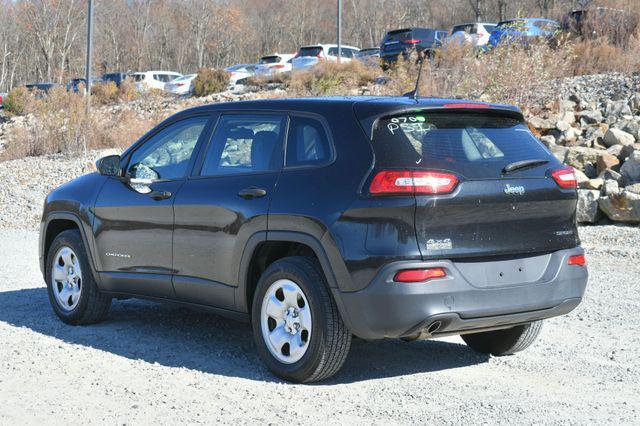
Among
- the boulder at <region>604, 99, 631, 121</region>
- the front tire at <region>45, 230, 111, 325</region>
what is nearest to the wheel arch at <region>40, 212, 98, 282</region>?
the front tire at <region>45, 230, 111, 325</region>

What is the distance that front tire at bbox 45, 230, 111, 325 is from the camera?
24.1ft

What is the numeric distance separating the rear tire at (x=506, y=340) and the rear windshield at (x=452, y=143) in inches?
48.1

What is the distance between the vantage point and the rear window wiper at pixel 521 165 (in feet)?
18.3

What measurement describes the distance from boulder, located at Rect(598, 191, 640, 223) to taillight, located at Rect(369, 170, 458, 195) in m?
7.81

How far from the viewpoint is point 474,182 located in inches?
212

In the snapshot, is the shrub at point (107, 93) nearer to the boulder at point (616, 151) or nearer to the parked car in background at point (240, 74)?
the parked car in background at point (240, 74)

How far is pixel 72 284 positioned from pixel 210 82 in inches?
1405

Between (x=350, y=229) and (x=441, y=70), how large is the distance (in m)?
16.3

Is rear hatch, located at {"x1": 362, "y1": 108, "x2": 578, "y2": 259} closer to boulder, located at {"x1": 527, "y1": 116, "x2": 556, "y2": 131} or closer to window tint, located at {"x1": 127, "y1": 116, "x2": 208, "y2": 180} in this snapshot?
window tint, located at {"x1": 127, "y1": 116, "x2": 208, "y2": 180}

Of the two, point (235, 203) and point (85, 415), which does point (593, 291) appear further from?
point (85, 415)

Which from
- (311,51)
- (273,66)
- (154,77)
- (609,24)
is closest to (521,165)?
(609,24)

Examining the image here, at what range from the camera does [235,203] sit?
6.02 metres

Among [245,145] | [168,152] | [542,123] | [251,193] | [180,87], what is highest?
[245,145]

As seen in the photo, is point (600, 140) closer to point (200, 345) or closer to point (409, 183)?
point (200, 345)
